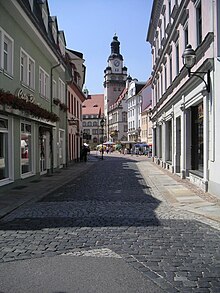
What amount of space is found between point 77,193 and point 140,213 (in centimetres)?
434

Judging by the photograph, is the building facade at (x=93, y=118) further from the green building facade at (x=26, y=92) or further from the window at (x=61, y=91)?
the green building facade at (x=26, y=92)

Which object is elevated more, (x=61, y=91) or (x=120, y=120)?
(x=120, y=120)

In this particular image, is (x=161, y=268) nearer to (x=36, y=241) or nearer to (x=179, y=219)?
(x=36, y=241)

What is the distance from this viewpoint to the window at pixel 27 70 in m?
15.5

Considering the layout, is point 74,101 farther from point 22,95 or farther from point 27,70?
point 22,95

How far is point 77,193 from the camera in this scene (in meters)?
12.9

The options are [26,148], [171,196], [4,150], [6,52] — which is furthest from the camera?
[26,148]

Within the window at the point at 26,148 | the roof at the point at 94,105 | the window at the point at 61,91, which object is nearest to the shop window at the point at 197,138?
the window at the point at 26,148

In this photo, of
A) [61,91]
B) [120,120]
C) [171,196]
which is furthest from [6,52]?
[120,120]

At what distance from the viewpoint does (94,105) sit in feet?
454

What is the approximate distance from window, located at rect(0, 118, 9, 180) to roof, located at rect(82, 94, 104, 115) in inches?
4727

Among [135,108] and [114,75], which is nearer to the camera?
[135,108]

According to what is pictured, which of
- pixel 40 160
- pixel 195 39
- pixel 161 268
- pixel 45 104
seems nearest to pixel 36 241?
pixel 161 268

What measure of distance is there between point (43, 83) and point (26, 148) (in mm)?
4699
